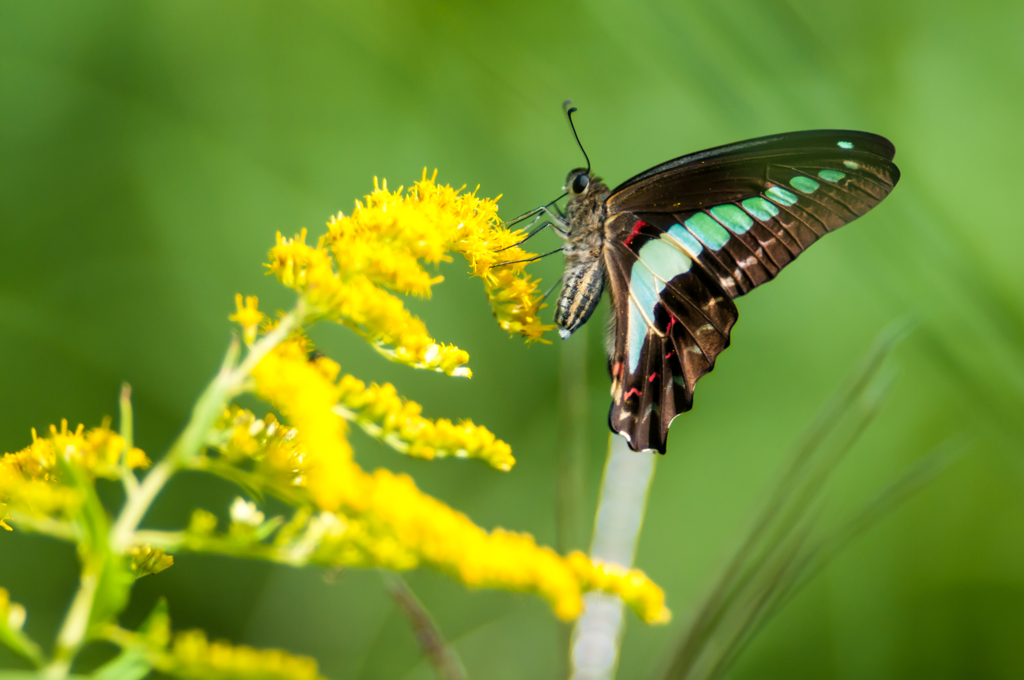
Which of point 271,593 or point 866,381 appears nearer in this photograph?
point 866,381

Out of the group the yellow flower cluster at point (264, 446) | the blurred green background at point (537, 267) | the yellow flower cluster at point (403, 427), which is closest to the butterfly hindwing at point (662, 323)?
the blurred green background at point (537, 267)

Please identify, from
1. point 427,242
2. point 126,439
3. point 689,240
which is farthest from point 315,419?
point 689,240

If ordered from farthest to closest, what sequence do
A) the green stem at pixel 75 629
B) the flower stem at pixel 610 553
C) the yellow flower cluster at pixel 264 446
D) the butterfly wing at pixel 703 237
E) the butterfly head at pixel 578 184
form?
the butterfly head at pixel 578 184 < the butterfly wing at pixel 703 237 < the flower stem at pixel 610 553 < the yellow flower cluster at pixel 264 446 < the green stem at pixel 75 629

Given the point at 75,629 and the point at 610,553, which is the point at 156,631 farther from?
the point at 610,553

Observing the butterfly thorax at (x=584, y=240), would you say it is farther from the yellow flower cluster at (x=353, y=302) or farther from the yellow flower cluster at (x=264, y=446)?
the yellow flower cluster at (x=264, y=446)

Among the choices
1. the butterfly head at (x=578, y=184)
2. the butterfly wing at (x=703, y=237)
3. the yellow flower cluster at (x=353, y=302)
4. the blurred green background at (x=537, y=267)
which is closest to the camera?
the yellow flower cluster at (x=353, y=302)

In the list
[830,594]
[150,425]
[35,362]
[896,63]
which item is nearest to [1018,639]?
[830,594]

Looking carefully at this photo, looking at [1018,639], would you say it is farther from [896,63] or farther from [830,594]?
[896,63]
